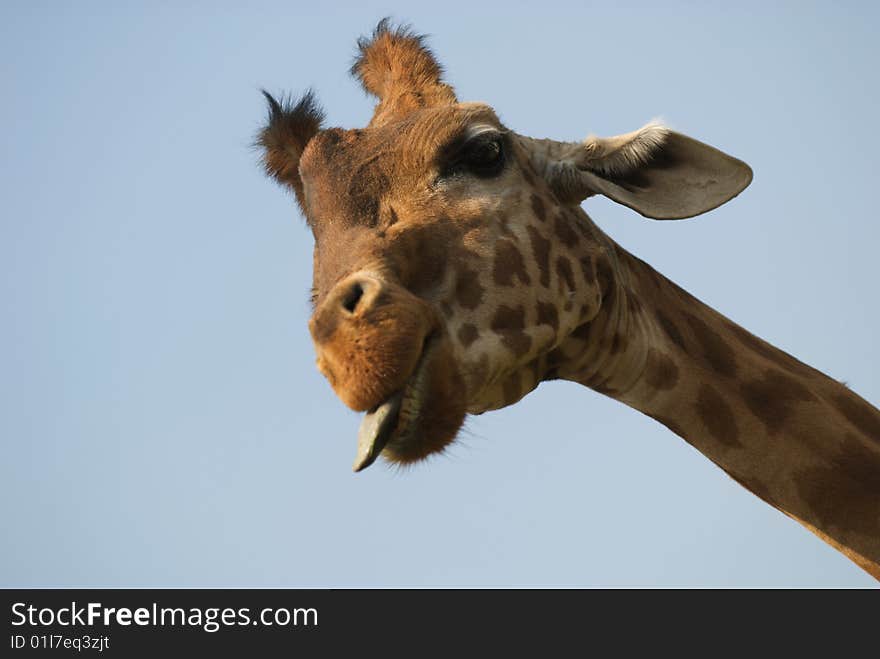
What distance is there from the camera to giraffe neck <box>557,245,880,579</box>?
595cm

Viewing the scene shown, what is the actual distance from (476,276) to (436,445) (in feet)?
2.93

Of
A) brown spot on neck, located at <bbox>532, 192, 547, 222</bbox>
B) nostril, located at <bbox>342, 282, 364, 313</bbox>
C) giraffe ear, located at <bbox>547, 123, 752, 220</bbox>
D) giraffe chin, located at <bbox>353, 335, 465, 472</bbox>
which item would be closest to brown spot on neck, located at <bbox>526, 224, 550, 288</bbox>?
brown spot on neck, located at <bbox>532, 192, 547, 222</bbox>

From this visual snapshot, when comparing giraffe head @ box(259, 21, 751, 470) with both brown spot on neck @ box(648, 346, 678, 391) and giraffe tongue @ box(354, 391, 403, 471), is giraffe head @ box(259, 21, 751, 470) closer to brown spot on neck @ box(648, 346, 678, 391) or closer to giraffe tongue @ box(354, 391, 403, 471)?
giraffe tongue @ box(354, 391, 403, 471)

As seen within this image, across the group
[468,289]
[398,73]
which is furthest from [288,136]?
[468,289]

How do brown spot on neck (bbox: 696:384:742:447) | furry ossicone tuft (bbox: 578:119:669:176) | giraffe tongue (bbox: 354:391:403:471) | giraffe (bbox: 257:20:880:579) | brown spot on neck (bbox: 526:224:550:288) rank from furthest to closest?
furry ossicone tuft (bbox: 578:119:669:176)
brown spot on neck (bbox: 696:384:742:447)
brown spot on neck (bbox: 526:224:550:288)
giraffe (bbox: 257:20:880:579)
giraffe tongue (bbox: 354:391:403:471)

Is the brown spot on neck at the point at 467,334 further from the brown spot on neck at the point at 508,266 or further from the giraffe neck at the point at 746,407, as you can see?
the giraffe neck at the point at 746,407

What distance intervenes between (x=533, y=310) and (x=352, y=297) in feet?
3.61

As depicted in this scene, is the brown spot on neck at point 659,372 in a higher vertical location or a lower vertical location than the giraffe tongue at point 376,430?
higher

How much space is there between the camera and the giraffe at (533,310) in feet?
16.6

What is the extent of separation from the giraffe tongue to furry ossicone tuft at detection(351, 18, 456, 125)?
2290 mm

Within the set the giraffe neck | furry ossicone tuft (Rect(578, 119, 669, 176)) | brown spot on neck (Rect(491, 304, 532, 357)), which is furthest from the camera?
furry ossicone tuft (Rect(578, 119, 669, 176))

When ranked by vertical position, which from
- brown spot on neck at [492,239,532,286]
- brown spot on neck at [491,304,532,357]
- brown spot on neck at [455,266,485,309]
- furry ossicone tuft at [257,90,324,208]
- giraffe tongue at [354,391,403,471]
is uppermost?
furry ossicone tuft at [257,90,324,208]

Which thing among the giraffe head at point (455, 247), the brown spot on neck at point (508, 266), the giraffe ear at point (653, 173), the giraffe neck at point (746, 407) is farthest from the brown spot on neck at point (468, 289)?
the giraffe ear at point (653, 173)

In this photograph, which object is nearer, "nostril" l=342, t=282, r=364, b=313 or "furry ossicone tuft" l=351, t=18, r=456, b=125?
"nostril" l=342, t=282, r=364, b=313
